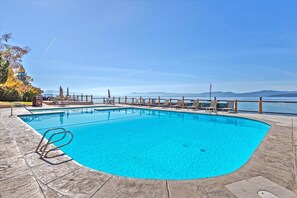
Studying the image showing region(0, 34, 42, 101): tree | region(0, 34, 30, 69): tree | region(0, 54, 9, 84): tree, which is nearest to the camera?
region(0, 54, 9, 84): tree

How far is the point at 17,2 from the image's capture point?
823 cm

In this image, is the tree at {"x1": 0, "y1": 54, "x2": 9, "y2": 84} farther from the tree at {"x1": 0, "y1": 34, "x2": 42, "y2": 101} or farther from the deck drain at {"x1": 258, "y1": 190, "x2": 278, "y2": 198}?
the deck drain at {"x1": 258, "y1": 190, "x2": 278, "y2": 198}

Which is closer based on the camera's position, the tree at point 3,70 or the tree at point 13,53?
the tree at point 3,70

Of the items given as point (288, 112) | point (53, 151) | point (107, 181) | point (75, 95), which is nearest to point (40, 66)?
point (75, 95)

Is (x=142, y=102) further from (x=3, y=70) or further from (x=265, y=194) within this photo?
(x=265, y=194)

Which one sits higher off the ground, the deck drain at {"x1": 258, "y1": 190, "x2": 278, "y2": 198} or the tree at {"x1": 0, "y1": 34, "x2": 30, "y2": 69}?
the tree at {"x1": 0, "y1": 34, "x2": 30, "y2": 69}

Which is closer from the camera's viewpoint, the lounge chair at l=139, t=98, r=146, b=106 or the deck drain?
the deck drain

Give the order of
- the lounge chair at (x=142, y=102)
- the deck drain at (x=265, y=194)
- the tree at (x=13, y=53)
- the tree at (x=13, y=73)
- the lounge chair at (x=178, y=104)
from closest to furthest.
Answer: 1. the deck drain at (x=265, y=194)
2. the lounge chair at (x=178, y=104)
3. the tree at (x=13, y=73)
4. the lounge chair at (x=142, y=102)
5. the tree at (x=13, y=53)

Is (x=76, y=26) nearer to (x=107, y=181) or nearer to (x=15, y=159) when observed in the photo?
(x=15, y=159)

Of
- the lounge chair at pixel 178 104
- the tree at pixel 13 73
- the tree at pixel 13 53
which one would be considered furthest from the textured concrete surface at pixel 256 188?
the tree at pixel 13 53

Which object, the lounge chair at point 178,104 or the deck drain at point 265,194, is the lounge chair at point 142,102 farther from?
the deck drain at point 265,194

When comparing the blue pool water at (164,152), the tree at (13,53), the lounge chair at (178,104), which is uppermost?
the tree at (13,53)

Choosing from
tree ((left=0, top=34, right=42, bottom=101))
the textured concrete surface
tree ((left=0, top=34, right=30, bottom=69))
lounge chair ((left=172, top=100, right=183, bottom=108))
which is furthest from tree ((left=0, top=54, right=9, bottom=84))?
the textured concrete surface

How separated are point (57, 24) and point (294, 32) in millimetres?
14816
